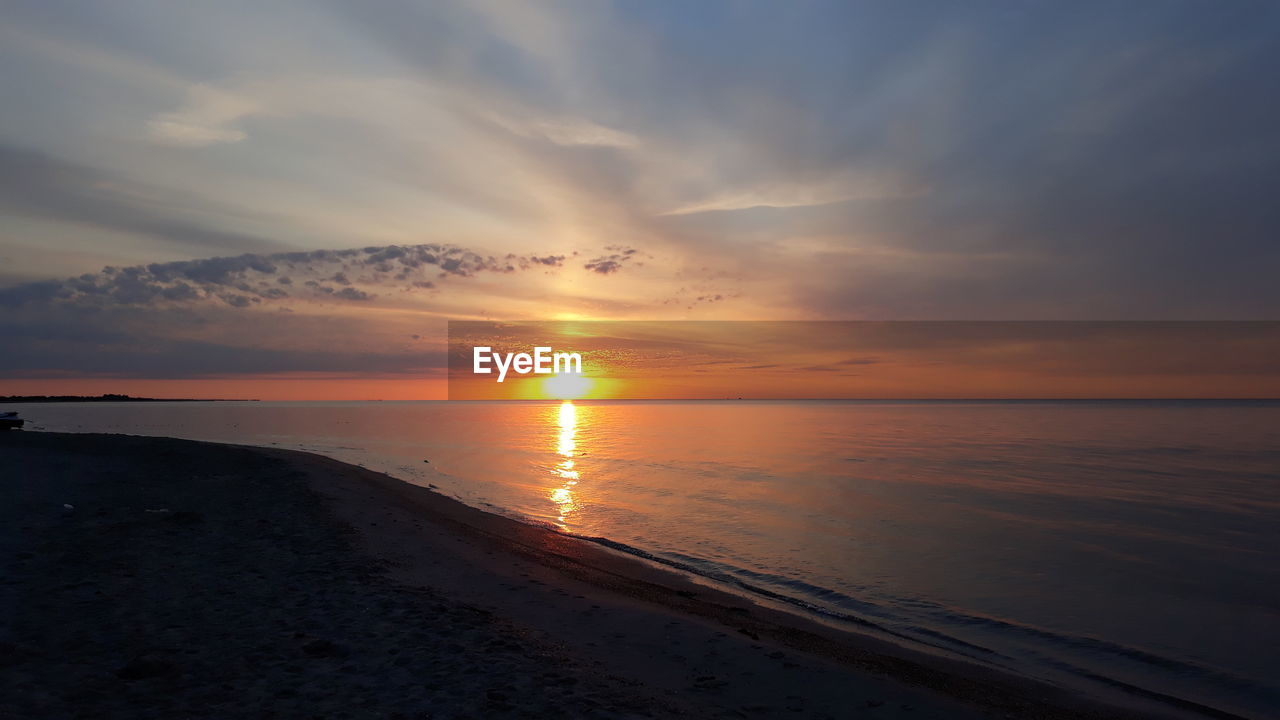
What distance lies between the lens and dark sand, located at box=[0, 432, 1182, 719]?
716 cm

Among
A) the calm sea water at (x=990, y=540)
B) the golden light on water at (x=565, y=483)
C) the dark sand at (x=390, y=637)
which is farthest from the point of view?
the golden light on water at (x=565, y=483)

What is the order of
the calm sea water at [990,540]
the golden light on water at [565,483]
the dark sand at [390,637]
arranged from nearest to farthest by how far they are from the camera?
1. the dark sand at [390,637]
2. the calm sea water at [990,540]
3. the golden light on water at [565,483]

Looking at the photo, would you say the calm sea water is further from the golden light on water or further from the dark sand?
the dark sand

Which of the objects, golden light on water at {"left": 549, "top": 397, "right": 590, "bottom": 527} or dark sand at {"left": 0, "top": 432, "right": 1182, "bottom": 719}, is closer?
dark sand at {"left": 0, "top": 432, "right": 1182, "bottom": 719}

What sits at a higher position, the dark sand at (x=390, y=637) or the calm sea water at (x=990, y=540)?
the dark sand at (x=390, y=637)

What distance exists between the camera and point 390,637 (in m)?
9.09

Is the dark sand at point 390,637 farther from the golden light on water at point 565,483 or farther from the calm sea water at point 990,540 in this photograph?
the golden light on water at point 565,483

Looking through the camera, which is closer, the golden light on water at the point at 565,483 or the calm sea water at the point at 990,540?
the calm sea water at the point at 990,540

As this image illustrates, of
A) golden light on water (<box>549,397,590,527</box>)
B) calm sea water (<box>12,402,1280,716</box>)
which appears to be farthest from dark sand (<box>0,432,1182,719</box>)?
golden light on water (<box>549,397,590,527</box>)

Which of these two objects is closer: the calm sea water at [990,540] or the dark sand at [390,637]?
the dark sand at [390,637]

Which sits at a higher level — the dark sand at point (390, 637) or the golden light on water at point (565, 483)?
the dark sand at point (390, 637)

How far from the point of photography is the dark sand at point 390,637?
7160 millimetres

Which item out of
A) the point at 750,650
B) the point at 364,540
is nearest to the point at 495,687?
the point at 750,650

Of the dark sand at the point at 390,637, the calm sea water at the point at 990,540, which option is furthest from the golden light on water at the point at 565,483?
the dark sand at the point at 390,637
